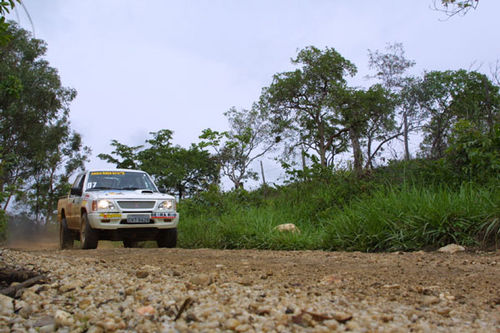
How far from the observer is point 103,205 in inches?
311

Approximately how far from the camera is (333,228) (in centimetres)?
699

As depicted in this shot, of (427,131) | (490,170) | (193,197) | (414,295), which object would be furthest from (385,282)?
(427,131)

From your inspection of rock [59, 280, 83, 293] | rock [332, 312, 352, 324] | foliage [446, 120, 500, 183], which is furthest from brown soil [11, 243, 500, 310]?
foliage [446, 120, 500, 183]

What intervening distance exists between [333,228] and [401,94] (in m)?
29.4

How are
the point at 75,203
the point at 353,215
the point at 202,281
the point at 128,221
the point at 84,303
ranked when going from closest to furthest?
1. the point at 84,303
2. the point at 202,281
3. the point at 353,215
4. the point at 128,221
5. the point at 75,203

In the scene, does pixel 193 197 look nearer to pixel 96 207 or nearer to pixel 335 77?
pixel 96 207

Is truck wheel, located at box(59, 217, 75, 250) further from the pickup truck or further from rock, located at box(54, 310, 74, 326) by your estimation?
rock, located at box(54, 310, 74, 326)

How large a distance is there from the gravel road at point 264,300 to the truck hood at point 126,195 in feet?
13.1

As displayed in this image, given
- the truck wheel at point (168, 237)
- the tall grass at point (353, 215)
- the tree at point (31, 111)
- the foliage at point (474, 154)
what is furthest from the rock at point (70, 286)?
the tree at point (31, 111)

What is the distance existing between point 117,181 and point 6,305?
21.6 feet

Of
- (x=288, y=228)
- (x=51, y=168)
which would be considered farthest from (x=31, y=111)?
(x=288, y=228)

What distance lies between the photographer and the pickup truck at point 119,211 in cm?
790

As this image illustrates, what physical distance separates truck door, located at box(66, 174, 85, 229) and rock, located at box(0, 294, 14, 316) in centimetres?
587

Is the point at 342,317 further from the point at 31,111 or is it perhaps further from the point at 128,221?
the point at 31,111
